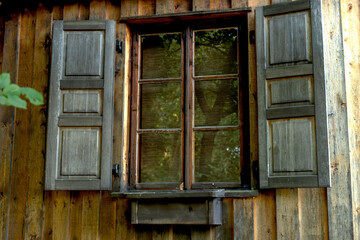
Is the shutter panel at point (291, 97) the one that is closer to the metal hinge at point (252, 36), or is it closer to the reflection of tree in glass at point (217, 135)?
the metal hinge at point (252, 36)

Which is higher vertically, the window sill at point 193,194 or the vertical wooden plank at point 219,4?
the vertical wooden plank at point 219,4

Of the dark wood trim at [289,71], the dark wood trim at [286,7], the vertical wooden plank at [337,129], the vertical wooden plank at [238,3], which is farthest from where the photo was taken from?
the vertical wooden plank at [238,3]

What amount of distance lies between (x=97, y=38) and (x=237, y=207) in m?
1.75

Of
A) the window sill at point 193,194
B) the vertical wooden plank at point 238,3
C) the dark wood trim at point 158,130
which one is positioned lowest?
the window sill at point 193,194

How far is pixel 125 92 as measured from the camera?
14.1ft

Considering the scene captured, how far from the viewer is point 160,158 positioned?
4.25 metres

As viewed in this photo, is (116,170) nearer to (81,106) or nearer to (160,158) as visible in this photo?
(160,158)

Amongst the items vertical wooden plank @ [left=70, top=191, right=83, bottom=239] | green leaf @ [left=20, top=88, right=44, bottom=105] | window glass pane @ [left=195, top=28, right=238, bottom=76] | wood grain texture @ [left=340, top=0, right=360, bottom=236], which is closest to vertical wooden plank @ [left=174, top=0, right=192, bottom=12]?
window glass pane @ [left=195, top=28, right=238, bottom=76]

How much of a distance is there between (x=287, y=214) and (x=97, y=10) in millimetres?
2301

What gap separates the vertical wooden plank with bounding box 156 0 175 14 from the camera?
4.36 metres

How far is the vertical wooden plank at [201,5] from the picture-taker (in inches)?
169

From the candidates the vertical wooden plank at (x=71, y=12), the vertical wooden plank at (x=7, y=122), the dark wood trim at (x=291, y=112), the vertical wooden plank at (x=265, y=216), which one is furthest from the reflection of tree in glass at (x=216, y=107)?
the vertical wooden plank at (x=7, y=122)

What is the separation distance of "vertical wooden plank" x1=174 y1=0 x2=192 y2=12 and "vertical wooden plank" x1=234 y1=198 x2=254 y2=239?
A: 5.32 ft

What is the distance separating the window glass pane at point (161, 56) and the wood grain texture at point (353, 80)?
134cm
